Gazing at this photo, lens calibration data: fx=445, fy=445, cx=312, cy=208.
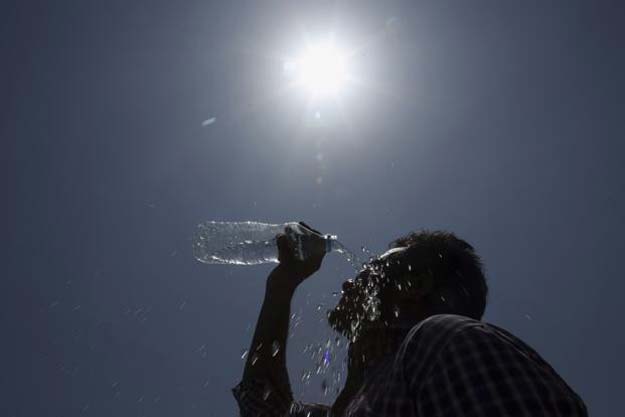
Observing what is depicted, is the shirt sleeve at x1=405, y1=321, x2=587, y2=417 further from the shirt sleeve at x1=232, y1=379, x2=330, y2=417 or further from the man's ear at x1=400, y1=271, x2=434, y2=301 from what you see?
the shirt sleeve at x1=232, y1=379, x2=330, y2=417

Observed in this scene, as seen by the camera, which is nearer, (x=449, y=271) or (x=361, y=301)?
(x=449, y=271)

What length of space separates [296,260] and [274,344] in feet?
1.89

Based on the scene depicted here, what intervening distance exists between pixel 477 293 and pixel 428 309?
0.30 m

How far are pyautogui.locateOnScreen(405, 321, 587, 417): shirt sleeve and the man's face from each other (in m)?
0.99

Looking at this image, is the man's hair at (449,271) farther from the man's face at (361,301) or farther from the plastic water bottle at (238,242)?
the plastic water bottle at (238,242)

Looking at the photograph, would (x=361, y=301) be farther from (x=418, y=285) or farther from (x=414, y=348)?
(x=414, y=348)

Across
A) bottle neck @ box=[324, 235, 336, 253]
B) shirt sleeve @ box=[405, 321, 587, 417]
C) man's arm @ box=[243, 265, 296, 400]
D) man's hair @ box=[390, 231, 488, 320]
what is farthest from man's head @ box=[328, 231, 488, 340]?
shirt sleeve @ box=[405, 321, 587, 417]

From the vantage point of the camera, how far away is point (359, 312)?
248 centimetres

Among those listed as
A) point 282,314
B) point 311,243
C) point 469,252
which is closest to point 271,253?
point 311,243

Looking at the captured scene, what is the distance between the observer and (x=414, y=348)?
1.27 meters

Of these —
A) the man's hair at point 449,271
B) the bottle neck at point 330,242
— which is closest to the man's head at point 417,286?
the man's hair at point 449,271

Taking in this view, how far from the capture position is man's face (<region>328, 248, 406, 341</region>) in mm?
2295

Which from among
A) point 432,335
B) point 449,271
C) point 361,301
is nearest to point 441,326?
point 432,335

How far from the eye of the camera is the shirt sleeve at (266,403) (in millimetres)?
2508
